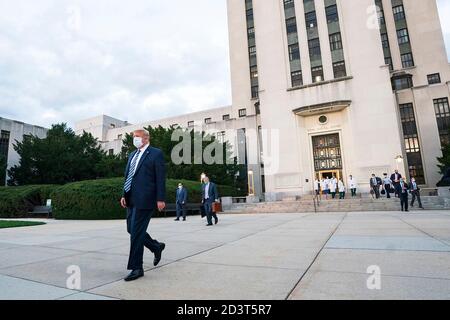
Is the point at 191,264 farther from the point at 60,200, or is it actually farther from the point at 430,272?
the point at 60,200

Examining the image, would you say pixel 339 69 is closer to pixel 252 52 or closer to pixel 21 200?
pixel 252 52

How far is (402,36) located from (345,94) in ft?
56.8

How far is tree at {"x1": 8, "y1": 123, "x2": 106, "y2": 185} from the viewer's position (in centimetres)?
2806

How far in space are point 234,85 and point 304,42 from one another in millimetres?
14292

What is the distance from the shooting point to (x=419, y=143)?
1249 inches

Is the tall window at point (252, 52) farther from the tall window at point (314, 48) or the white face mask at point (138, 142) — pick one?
the white face mask at point (138, 142)

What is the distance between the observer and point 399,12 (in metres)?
36.8

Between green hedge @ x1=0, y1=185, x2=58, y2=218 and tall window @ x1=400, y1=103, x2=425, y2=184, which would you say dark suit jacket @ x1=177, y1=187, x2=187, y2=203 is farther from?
tall window @ x1=400, y1=103, x2=425, y2=184

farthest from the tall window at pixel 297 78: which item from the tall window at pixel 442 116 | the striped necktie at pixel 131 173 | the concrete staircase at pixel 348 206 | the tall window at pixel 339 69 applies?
the striped necktie at pixel 131 173

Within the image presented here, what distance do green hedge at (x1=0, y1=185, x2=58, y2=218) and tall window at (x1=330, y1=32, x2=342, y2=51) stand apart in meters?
30.4

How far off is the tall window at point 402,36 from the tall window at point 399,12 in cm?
184

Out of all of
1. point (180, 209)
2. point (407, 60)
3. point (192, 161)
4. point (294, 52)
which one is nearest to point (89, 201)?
point (180, 209)

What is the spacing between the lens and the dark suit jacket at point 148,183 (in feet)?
11.1
